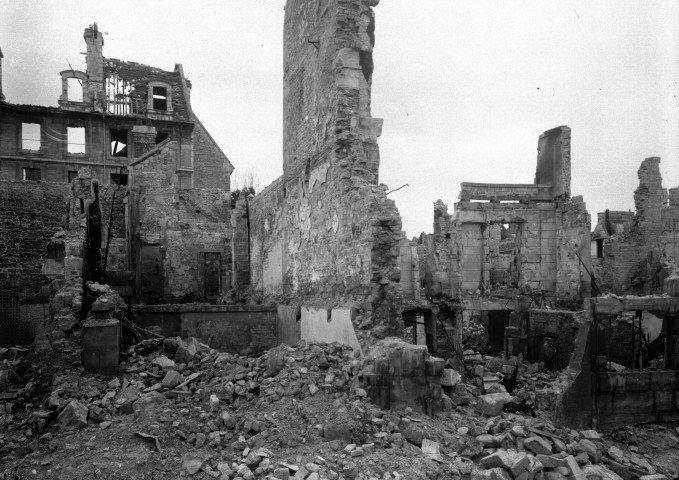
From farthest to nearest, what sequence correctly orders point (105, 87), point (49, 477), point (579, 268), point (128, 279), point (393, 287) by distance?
point (105, 87)
point (579, 268)
point (128, 279)
point (393, 287)
point (49, 477)

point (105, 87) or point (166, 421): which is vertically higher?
point (105, 87)

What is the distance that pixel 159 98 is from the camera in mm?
31531

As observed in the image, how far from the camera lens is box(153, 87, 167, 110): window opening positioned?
3139cm

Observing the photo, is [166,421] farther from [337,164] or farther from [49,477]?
[337,164]

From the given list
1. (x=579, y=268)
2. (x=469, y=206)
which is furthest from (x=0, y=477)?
(x=579, y=268)

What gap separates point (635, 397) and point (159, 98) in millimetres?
28047

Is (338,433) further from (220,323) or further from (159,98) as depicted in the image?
(159,98)

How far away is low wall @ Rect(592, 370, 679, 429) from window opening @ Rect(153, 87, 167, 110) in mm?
27185

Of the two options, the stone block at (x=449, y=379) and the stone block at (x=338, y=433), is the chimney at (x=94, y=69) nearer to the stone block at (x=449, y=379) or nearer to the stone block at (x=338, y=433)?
the stone block at (x=449, y=379)

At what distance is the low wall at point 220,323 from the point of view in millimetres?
12266

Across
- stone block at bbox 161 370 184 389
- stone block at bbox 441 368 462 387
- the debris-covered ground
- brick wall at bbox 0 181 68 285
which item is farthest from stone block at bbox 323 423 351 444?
brick wall at bbox 0 181 68 285

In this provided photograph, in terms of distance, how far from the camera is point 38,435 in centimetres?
698

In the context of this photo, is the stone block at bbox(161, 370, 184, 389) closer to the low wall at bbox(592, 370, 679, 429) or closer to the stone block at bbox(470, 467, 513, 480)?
the stone block at bbox(470, 467, 513, 480)

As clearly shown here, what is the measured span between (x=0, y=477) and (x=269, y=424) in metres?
2.85
